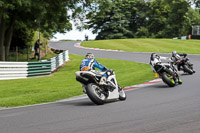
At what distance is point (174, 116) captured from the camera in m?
7.09

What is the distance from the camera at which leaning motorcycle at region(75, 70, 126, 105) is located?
29.4ft

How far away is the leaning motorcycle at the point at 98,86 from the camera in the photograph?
Result: 897 cm

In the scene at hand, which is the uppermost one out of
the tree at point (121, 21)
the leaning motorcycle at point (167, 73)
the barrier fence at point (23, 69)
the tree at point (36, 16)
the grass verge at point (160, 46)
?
the tree at point (121, 21)

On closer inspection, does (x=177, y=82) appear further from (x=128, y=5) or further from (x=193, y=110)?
(x=128, y=5)

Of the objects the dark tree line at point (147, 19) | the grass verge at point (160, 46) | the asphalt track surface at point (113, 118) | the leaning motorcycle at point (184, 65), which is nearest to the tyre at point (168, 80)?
the asphalt track surface at point (113, 118)

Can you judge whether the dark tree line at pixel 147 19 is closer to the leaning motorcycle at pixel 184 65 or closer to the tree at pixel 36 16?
the tree at pixel 36 16

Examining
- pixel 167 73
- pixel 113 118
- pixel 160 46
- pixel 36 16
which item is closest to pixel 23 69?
pixel 36 16

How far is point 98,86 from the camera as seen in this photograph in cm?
926

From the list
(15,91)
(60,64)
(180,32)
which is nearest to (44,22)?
(60,64)

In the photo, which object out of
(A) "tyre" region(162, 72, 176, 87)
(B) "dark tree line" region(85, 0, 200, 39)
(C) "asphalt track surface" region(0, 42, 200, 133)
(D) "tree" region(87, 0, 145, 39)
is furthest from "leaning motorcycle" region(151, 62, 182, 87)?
(D) "tree" region(87, 0, 145, 39)

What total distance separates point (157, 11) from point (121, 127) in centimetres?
7551

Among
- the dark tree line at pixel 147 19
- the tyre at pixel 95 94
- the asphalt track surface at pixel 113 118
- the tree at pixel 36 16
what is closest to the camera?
the asphalt track surface at pixel 113 118

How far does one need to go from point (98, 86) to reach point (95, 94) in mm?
338

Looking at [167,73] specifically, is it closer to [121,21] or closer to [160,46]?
[160,46]
